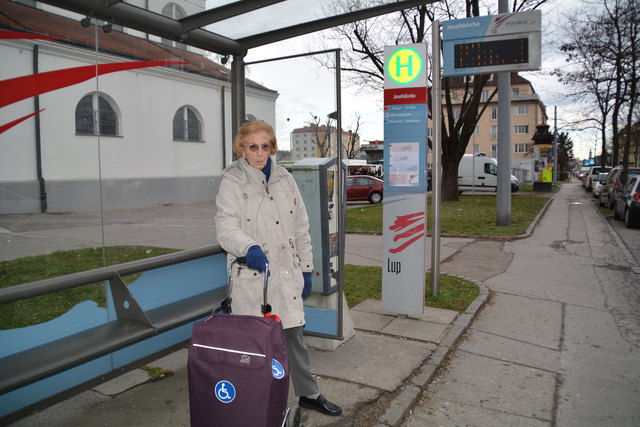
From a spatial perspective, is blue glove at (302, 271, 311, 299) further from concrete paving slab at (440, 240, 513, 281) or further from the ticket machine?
concrete paving slab at (440, 240, 513, 281)

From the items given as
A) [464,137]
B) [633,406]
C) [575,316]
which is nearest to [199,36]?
[633,406]

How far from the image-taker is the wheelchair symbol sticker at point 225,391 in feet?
7.92

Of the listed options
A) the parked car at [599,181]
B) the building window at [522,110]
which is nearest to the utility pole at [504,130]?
the parked car at [599,181]

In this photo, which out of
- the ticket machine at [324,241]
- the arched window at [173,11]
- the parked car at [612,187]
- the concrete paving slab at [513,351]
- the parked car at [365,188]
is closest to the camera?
the arched window at [173,11]

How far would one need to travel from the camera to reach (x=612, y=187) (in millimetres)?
21688

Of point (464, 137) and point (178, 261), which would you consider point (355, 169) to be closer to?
point (464, 137)

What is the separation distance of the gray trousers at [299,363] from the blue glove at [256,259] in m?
0.71

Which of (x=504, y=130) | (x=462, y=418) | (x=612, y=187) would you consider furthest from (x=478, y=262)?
(x=612, y=187)

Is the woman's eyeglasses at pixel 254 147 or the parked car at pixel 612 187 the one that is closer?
the woman's eyeglasses at pixel 254 147

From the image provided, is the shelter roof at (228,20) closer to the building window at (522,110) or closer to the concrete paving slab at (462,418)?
the concrete paving slab at (462,418)

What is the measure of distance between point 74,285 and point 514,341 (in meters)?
4.15

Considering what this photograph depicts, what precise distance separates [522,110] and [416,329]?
87822 mm

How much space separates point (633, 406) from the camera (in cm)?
382

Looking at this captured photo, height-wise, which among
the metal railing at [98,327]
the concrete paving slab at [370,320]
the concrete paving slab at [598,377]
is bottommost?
the concrete paving slab at [598,377]
